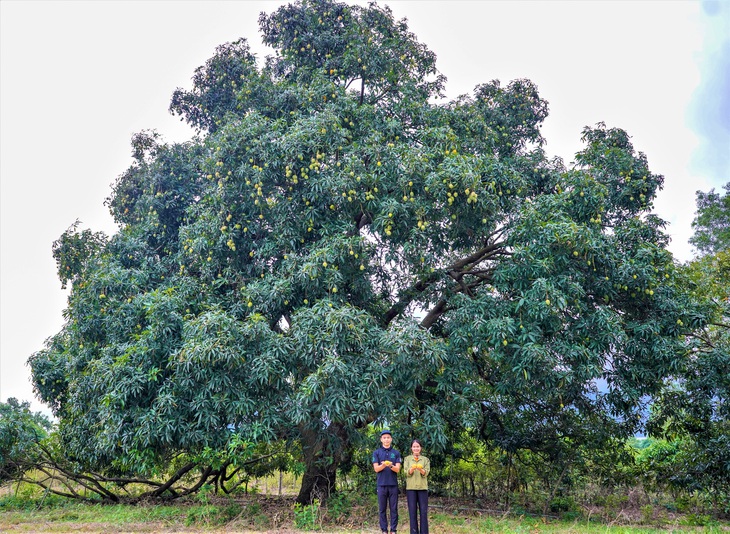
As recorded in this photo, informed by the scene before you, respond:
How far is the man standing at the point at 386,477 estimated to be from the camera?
228 inches

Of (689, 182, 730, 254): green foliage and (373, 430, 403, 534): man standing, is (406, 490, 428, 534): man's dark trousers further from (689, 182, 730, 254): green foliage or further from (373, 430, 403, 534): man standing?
(689, 182, 730, 254): green foliage

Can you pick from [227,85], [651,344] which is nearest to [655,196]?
[651,344]

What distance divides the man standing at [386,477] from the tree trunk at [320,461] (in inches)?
77.6

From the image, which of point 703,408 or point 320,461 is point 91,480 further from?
point 703,408

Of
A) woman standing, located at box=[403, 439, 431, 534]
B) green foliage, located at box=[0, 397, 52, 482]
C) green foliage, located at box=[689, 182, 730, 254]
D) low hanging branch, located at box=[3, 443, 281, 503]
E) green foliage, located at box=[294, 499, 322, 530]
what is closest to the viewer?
woman standing, located at box=[403, 439, 431, 534]

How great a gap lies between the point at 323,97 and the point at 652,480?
9.23 meters

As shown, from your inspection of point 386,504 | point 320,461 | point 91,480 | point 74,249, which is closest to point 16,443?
point 91,480

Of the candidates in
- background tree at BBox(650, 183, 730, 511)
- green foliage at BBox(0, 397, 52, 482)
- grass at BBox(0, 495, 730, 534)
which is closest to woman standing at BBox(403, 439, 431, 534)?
grass at BBox(0, 495, 730, 534)

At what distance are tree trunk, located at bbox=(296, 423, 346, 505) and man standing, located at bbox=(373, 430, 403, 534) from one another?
6.46 ft

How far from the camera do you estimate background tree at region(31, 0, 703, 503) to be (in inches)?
282

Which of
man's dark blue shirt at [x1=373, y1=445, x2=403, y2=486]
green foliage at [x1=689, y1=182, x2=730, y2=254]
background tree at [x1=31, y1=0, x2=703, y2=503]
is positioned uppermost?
green foliage at [x1=689, y1=182, x2=730, y2=254]

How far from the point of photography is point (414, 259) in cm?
799

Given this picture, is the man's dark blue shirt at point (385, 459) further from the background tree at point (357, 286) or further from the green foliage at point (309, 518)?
the green foliage at point (309, 518)

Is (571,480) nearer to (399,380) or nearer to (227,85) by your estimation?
(399,380)
